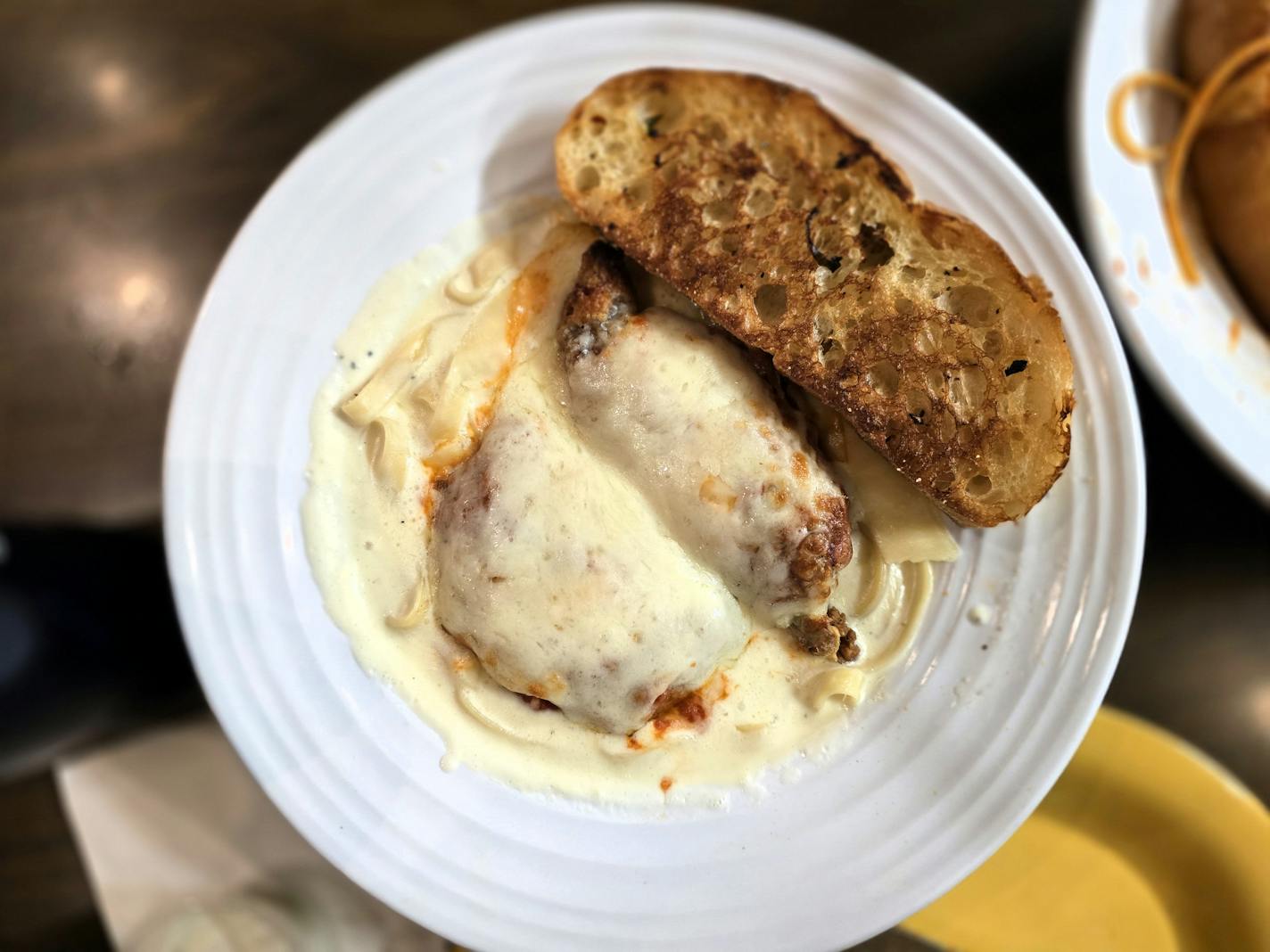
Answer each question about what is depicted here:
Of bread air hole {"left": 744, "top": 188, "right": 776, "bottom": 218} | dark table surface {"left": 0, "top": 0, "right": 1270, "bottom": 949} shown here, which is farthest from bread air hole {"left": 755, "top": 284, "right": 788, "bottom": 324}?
dark table surface {"left": 0, "top": 0, "right": 1270, "bottom": 949}

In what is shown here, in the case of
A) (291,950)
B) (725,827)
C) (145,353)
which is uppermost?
(725,827)

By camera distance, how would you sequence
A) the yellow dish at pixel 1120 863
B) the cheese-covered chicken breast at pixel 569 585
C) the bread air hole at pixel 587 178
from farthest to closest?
the yellow dish at pixel 1120 863 → the bread air hole at pixel 587 178 → the cheese-covered chicken breast at pixel 569 585

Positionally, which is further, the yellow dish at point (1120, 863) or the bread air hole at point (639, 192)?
the yellow dish at point (1120, 863)

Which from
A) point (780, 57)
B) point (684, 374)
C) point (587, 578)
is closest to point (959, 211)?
point (780, 57)

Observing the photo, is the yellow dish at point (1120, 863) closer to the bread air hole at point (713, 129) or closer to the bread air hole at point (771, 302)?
the bread air hole at point (771, 302)

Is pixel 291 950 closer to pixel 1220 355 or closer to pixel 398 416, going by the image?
pixel 398 416

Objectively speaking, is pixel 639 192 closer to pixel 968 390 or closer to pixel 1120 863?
pixel 968 390

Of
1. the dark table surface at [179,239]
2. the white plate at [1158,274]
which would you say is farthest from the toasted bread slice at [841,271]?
the dark table surface at [179,239]
